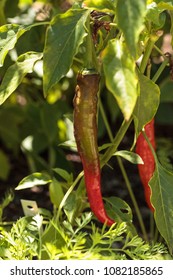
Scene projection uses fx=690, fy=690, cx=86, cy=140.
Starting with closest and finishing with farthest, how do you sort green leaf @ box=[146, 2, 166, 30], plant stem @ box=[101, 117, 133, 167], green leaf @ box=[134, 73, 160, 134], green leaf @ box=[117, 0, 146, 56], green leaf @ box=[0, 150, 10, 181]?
green leaf @ box=[117, 0, 146, 56]
green leaf @ box=[146, 2, 166, 30]
green leaf @ box=[134, 73, 160, 134]
plant stem @ box=[101, 117, 133, 167]
green leaf @ box=[0, 150, 10, 181]

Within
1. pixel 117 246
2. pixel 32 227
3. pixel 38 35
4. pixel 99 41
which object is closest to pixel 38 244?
pixel 32 227

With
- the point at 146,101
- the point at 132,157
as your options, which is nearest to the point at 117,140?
the point at 132,157

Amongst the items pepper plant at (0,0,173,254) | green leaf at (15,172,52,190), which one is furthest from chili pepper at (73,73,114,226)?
green leaf at (15,172,52,190)

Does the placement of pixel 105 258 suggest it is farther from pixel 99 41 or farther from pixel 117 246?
pixel 117 246

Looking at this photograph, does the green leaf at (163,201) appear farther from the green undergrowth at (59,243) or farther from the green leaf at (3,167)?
the green leaf at (3,167)

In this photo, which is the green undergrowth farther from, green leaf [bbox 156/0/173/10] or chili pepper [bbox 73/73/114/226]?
green leaf [bbox 156/0/173/10]

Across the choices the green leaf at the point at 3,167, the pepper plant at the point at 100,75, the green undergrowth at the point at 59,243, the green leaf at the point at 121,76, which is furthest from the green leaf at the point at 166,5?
the green leaf at the point at 3,167
